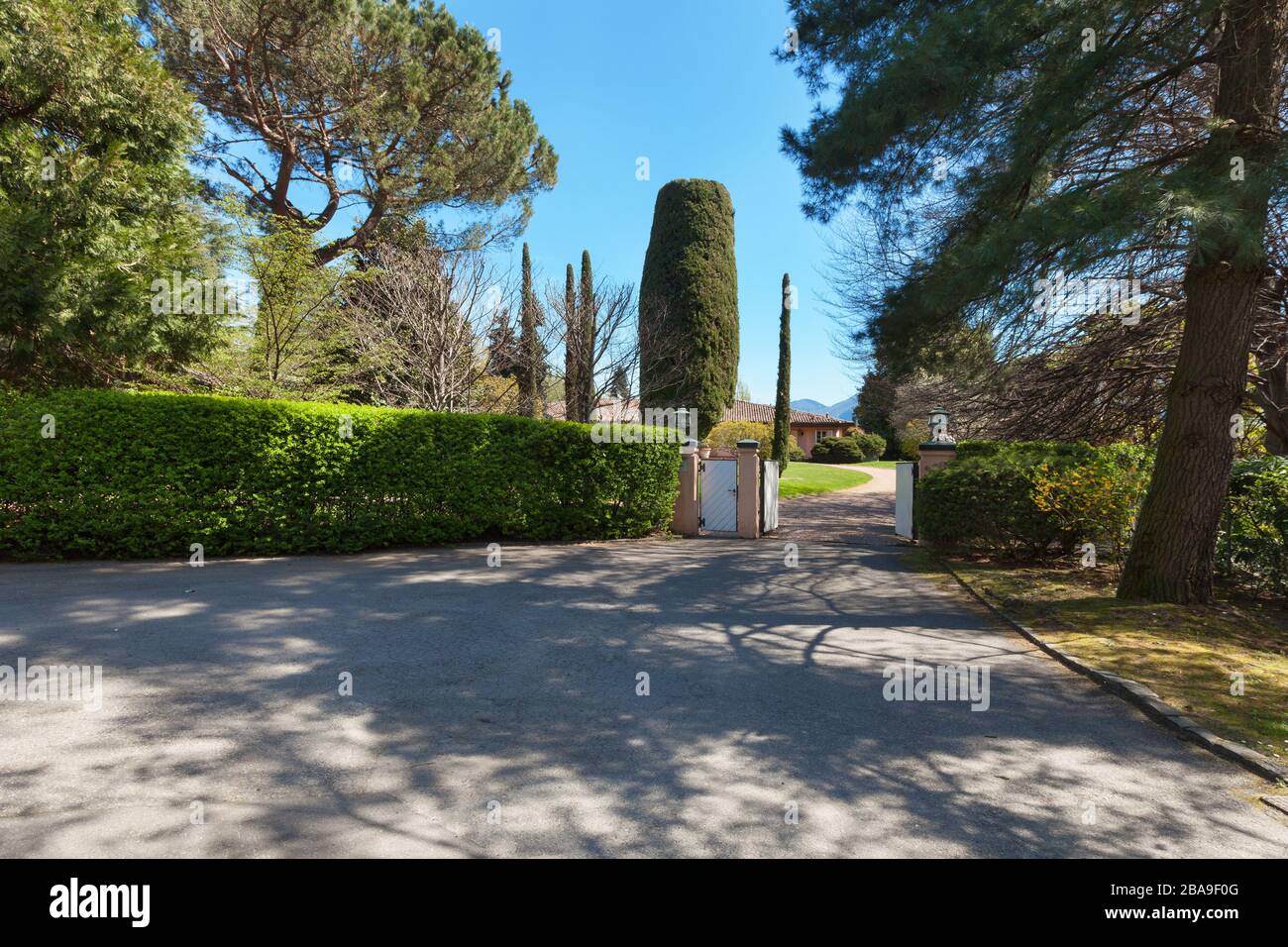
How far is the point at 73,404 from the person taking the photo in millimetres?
8445

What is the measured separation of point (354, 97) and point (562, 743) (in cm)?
1905

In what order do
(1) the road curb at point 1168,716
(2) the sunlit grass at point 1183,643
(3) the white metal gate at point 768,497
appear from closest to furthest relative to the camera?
(1) the road curb at point 1168,716, (2) the sunlit grass at point 1183,643, (3) the white metal gate at point 768,497

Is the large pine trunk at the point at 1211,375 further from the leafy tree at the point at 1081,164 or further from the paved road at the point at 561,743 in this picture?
the paved road at the point at 561,743

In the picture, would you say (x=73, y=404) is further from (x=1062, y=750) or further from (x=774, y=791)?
(x=1062, y=750)

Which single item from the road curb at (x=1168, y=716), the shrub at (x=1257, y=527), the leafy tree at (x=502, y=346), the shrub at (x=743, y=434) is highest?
the leafy tree at (x=502, y=346)

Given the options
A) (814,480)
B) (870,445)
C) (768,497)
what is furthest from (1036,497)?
(870,445)

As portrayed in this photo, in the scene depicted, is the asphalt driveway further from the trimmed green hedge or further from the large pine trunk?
the large pine trunk

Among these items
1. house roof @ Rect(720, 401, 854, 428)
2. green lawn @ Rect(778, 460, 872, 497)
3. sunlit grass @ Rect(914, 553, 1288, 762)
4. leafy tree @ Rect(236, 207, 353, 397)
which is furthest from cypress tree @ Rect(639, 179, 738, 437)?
house roof @ Rect(720, 401, 854, 428)

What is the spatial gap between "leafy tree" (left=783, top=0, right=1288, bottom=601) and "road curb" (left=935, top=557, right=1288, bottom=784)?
260 cm

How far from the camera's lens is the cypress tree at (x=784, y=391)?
1223 inches

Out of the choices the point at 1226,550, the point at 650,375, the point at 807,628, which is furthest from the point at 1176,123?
the point at 650,375

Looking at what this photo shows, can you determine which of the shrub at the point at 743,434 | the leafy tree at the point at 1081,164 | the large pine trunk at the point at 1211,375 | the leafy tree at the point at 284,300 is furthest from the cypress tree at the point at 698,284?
the large pine trunk at the point at 1211,375

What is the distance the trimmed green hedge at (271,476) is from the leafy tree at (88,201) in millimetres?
1949

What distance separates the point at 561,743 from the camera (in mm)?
3578
